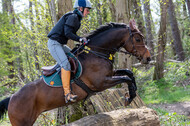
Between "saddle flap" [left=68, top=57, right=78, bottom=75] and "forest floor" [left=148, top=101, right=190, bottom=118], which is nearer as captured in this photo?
"saddle flap" [left=68, top=57, right=78, bottom=75]

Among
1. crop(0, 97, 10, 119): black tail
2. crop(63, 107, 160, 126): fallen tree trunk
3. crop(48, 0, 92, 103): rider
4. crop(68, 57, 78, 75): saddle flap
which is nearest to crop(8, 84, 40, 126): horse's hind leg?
crop(0, 97, 10, 119): black tail

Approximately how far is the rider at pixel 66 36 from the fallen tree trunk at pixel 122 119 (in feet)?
1.85

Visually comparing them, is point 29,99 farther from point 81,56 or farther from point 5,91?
point 5,91

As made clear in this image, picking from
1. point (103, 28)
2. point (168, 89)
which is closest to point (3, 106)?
point (103, 28)

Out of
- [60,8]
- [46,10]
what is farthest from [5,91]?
[60,8]

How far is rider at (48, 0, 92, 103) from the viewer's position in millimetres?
4391

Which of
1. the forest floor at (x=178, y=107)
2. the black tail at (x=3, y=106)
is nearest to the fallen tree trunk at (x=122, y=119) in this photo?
the black tail at (x=3, y=106)

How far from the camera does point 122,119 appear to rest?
15.3 ft

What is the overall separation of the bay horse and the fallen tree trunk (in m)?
0.48

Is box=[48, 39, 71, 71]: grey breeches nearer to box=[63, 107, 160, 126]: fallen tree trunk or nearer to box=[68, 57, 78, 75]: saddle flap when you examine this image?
box=[68, 57, 78, 75]: saddle flap

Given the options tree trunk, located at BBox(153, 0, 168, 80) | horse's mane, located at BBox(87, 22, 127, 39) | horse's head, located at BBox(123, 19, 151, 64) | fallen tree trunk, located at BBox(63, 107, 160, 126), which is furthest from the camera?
tree trunk, located at BBox(153, 0, 168, 80)

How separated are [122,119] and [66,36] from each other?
2.27 m

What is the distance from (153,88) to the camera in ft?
37.1

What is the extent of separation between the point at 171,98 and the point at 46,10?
7221 mm
